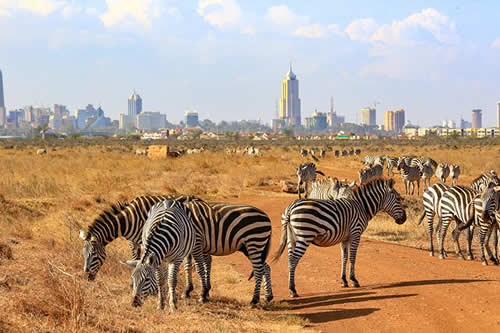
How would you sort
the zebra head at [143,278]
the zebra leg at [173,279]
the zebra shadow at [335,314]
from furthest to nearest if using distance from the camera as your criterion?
the zebra shadow at [335,314] → the zebra leg at [173,279] → the zebra head at [143,278]

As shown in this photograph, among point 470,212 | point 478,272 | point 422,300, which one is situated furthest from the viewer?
point 470,212

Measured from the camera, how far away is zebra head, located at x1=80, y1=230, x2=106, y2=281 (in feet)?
27.9

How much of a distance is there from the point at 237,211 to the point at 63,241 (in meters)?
5.62

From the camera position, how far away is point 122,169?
33000 millimetres

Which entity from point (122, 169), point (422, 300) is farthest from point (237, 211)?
point (122, 169)

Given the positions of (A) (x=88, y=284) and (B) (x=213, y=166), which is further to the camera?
(B) (x=213, y=166)

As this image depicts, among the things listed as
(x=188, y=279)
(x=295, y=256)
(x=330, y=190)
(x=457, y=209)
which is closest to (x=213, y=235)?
(x=188, y=279)

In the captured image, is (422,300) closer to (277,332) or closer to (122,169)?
(277,332)

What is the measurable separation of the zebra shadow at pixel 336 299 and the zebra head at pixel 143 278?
2.87m

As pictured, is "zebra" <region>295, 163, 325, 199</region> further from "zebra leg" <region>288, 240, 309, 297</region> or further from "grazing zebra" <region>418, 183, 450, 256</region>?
"zebra leg" <region>288, 240, 309, 297</region>

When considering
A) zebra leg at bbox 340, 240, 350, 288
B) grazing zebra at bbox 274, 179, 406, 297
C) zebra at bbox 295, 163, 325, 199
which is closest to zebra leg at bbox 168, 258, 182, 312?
grazing zebra at bbox 274, 179, 406, 297

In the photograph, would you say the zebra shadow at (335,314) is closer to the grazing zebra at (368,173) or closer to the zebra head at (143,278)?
the zebra head at (143,278)

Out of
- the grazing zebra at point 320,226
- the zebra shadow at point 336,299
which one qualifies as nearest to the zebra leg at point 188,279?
the grazing zebra at point 320,226

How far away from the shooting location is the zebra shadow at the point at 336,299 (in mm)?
9102
